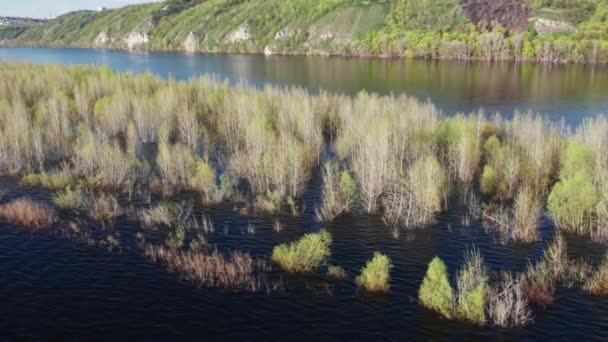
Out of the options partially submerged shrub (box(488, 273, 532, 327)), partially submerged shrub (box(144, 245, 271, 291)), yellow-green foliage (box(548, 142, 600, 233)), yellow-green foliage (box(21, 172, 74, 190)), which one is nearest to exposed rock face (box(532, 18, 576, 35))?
yellow-green foliage (box(548, 142, 600, 233))

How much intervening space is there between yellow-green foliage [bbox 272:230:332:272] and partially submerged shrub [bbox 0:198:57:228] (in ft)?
50.3

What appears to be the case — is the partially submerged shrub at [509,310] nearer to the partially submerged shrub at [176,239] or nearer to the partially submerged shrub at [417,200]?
the partially submerged shrub at [417,200]

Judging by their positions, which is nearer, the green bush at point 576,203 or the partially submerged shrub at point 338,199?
the green bush at point 576,203

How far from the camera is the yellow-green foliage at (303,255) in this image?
76.2 feet

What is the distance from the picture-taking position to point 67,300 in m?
21.0

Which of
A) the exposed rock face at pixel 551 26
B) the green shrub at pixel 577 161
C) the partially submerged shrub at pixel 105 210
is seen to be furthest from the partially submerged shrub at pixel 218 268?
the exposed rock face at pixel 551 26

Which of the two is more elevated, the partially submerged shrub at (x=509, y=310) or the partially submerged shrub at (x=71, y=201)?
Result: the partially submerged shrub at (x=71, y=201)

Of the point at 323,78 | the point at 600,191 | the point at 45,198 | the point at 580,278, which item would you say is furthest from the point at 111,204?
the point at 323,78

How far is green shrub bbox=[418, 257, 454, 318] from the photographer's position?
64.0 feet

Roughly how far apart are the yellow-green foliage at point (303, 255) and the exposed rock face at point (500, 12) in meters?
176

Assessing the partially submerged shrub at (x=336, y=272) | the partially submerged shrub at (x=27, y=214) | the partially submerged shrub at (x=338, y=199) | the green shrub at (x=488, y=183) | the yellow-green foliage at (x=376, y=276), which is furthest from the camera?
the green shrub at (x=488, y=183)

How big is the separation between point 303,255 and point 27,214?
18165mm

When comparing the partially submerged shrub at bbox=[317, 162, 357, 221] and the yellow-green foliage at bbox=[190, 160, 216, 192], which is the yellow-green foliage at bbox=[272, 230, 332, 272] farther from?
the yellow-green foliage at bbox=[190, 160, 216, 192]

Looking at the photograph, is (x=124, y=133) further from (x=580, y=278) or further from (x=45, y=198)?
(x=580, y=278)
